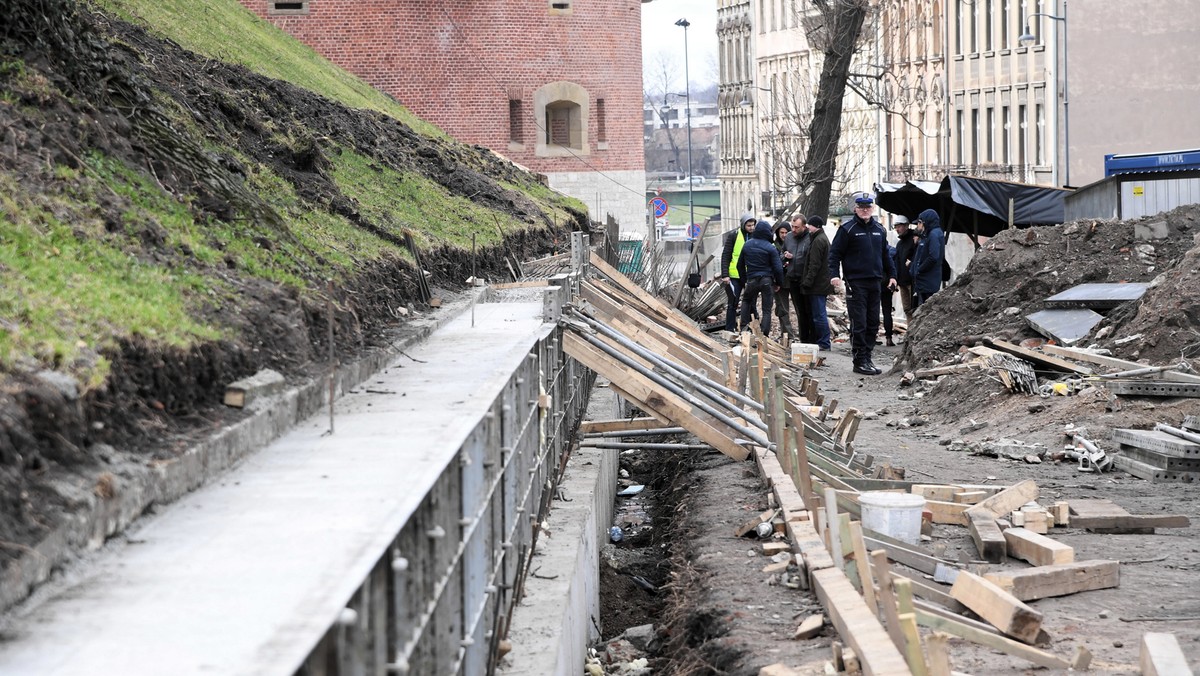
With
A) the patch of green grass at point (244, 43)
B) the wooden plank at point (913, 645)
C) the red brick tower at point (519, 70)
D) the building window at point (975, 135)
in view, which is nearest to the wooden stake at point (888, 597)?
the wooden plank at point (913, 645)

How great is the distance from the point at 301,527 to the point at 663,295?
24.3 metres

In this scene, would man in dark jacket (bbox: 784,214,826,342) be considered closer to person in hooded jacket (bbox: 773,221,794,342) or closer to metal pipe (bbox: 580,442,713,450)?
person in hooded jacket (bbox: 773,221,794,342)

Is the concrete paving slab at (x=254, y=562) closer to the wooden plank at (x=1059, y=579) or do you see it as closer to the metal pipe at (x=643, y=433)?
the wooden plank at (x=1059, y=579)

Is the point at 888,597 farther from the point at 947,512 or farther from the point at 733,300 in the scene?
the point at 733,300

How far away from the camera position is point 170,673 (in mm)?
3322

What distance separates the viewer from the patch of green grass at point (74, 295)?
511cm

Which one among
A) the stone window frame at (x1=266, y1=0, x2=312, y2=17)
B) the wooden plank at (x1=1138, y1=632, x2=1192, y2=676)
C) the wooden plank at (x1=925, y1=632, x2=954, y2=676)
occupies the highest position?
the stone window frame at (x1=266, y1=0, x2=312, y2=17)

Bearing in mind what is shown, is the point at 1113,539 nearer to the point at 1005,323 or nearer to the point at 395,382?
the point at 395,382

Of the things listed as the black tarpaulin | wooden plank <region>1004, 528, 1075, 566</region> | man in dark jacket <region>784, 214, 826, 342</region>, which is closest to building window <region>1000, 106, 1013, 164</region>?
the black tarpaulin

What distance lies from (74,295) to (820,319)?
635 inches

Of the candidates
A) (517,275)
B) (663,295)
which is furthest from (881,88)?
(517,275)

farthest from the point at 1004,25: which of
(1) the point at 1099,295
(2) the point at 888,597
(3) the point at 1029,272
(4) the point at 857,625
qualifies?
(2) the point at 888,597

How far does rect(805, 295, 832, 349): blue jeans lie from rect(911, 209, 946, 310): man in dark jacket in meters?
1.89

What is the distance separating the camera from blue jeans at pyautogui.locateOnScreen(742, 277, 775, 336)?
65.7 ft
